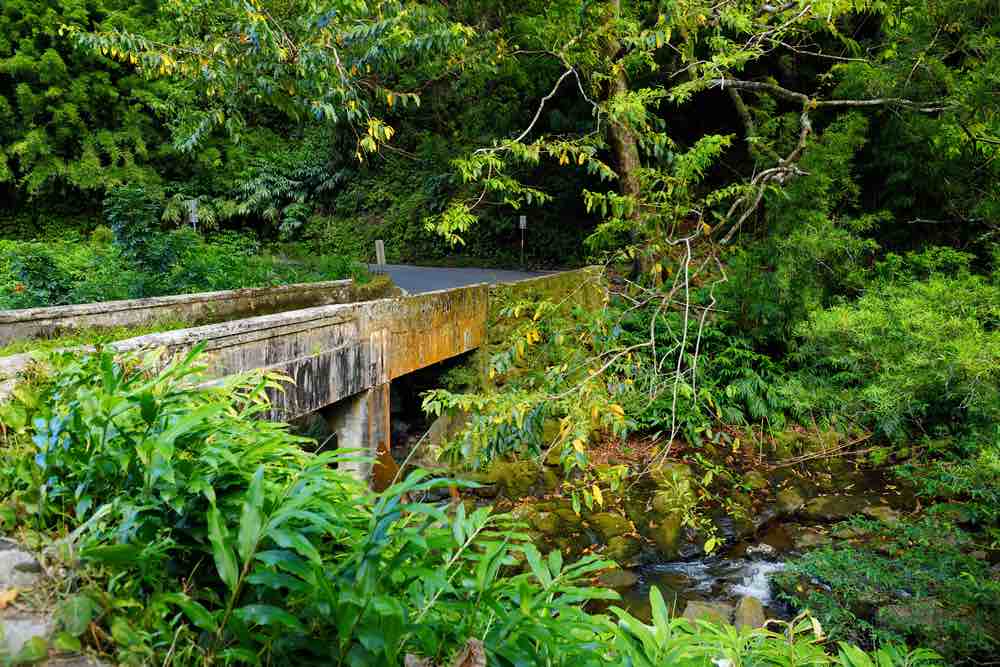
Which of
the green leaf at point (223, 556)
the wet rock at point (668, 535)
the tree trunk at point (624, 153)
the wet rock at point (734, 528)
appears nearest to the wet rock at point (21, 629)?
the green leaf at point (223, 556)

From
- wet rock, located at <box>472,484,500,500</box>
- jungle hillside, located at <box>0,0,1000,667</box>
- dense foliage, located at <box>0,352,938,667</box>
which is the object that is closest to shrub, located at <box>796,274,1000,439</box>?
jungle hillside, located at <box>0,0,1000,667</box>

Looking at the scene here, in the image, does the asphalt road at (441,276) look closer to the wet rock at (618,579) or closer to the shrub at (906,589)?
the wet rock at (618,579)

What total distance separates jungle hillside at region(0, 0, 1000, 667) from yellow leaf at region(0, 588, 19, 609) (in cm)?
Answer: 5

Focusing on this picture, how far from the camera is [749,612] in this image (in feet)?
21.4

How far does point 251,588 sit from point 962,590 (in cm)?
671

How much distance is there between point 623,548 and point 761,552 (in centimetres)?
176

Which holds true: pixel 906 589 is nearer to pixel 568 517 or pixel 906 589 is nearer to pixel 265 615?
pixel 568 517

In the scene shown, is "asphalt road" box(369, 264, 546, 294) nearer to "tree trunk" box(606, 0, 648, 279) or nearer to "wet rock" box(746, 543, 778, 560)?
"tree trunk" box(606, 0, 648, 279)

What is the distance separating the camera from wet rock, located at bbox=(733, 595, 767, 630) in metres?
6.42

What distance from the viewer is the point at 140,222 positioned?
912 cm

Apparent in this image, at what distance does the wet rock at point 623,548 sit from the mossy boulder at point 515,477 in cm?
156

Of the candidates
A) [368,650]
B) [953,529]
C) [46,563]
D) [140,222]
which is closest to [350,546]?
[368,650]

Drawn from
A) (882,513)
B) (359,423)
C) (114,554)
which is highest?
(114,554)

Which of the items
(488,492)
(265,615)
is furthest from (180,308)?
(265,615)
